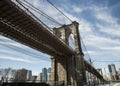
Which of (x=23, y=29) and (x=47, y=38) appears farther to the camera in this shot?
(x=47, y=38)

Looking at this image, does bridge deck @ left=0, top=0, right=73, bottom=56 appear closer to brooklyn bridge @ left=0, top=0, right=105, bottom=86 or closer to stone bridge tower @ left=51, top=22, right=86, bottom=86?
brooklyn bridge @ left=0, top=0, right=105, bottom=86

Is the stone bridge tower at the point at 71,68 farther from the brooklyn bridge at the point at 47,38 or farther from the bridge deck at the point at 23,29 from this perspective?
the bridge deck at the point at 23,29

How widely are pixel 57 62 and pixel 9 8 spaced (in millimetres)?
18853

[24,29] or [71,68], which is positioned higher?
[24,29]

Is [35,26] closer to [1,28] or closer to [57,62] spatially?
[1,28]

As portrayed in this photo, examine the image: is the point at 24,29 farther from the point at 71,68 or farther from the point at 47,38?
the point at 71,68

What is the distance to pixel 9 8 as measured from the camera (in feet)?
45.1

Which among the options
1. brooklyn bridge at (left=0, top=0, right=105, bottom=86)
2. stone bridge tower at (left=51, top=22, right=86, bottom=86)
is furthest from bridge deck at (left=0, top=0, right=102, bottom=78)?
stone bridge tower at (left=51, top=22, right=86, bottom=86)

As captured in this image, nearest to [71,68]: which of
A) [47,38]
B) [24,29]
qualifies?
[47,38]

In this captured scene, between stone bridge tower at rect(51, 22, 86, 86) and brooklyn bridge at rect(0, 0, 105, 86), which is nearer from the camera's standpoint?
brooklyn bridge at rect(0, 0, 105, 86)

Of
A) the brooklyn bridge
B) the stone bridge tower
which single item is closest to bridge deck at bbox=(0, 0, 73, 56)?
the brooklyn bridge

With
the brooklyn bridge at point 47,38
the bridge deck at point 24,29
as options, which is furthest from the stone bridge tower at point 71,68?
the bridge deck at point 24,29

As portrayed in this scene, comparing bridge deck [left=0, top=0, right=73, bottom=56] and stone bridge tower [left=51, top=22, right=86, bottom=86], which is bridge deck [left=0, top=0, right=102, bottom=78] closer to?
bridge deck [left=0, top=0, right=73, bottom=56]

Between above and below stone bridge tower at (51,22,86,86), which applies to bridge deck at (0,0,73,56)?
above
